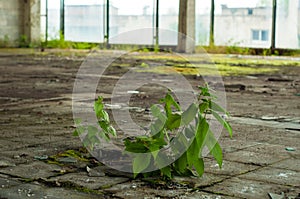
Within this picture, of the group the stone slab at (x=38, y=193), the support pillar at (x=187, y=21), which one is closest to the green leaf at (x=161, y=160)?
the stone slab at (x=38, y=193)

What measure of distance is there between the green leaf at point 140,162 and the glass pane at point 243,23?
15011mm

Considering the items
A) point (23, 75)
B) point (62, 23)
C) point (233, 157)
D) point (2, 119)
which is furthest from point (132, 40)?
point (233, 157)

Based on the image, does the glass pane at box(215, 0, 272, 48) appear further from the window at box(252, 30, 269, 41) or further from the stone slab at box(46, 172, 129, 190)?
the stone slab at box(46, 172, 129, 190)

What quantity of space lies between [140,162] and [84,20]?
17.8m

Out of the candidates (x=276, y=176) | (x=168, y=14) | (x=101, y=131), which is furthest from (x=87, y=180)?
(x=168, y=14)

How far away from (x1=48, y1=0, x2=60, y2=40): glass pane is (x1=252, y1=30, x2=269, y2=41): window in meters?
7.09

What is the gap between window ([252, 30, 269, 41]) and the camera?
56.2 ft

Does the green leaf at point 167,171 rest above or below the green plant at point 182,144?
below

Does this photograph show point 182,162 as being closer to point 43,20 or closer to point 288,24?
point 288,24

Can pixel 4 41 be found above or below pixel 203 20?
below

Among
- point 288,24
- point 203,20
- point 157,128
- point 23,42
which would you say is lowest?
point 157,128

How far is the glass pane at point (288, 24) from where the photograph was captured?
648 inches

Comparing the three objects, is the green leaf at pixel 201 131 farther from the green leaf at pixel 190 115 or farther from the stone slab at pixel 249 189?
the stone slab at pixel 249 189

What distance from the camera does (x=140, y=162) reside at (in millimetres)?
2596
